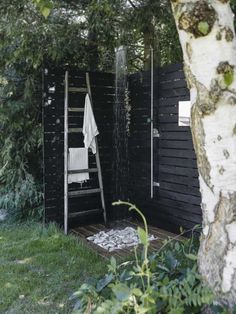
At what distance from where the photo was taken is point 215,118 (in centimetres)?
137

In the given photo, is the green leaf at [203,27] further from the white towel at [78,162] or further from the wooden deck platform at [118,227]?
the white towel at [78,162]

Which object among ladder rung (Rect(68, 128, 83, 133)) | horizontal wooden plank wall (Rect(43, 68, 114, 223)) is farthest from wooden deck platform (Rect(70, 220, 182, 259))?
ladder rung (Rect(68, 128, 83, 133))

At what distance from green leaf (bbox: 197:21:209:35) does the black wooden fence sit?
232 cm

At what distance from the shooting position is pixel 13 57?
4094mm

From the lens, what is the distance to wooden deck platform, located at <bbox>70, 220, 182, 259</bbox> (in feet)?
11.0

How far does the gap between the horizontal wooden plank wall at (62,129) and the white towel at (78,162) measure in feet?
0.27

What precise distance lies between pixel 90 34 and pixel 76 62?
39 centimetres

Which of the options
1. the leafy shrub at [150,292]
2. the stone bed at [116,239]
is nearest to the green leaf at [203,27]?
the leafy shrub at [150,292]

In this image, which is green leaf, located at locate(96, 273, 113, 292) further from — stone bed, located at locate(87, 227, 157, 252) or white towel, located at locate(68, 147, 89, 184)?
white towel, located at locate(68, 147, 89, 184)

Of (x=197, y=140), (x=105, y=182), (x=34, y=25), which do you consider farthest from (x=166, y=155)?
(x=197, y=140)

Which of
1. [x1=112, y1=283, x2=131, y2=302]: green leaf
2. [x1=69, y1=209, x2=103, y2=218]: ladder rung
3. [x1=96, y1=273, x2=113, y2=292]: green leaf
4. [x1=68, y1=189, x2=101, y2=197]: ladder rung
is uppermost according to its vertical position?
[x1=112, y1=283, x2=131, y2=302]: green leaf

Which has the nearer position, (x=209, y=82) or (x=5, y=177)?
(x=209, y=82)

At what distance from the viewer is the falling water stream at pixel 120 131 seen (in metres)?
4.50

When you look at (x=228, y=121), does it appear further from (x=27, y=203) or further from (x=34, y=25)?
(x=27, y=203)
